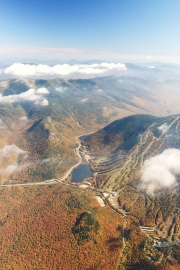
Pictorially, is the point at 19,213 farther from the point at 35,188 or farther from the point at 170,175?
the point at 170,175

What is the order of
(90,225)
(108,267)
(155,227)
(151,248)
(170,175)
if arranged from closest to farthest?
(108,267) < (151,248) < (90,225) < (155,227) < (170,175)

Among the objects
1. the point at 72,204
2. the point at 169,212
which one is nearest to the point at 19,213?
the point at 72,204

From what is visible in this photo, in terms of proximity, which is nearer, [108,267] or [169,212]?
[108,267]

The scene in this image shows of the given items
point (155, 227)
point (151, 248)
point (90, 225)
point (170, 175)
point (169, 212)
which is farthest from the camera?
point (170, 175)

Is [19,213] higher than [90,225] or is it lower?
lower

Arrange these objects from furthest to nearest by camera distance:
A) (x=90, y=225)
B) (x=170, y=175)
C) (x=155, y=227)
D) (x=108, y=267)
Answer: (x=170, y=175) < (x=155, y=227) < (x=90, y=225) < (x=108, y=267)

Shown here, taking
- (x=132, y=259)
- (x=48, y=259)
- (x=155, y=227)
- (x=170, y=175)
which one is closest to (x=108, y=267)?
(x=132, y=259)

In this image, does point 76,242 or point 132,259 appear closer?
point 132,259

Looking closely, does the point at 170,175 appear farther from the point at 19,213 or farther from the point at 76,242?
the point at 19,213

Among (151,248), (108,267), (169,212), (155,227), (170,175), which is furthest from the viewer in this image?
(170,175)
